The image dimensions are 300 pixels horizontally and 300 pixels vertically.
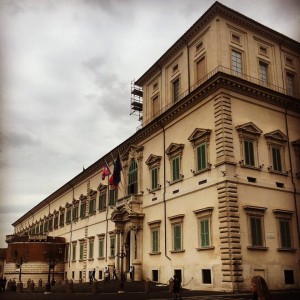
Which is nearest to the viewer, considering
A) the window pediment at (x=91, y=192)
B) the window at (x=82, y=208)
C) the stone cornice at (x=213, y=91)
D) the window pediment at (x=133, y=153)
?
the stone cornice at (x=213, y=91)

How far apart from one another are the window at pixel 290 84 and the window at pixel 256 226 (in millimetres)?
11587

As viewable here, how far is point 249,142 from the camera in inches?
1099

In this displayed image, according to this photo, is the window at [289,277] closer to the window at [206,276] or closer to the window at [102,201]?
the window at [206,276]

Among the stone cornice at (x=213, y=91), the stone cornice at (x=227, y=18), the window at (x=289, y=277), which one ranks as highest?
the stone cornice at (x=227, y=18)

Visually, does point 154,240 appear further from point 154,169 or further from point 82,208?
point 82,208

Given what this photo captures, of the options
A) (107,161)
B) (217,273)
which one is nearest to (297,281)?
(217,273)

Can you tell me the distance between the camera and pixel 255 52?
32062 mm

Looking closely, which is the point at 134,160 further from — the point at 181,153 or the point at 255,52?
the point at 255,52

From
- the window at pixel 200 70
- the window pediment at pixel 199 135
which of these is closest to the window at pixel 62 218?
the window pediment at pixel 199 135

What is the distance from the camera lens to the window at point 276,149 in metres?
28.7

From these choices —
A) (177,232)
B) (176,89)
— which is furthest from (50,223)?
(177,232)

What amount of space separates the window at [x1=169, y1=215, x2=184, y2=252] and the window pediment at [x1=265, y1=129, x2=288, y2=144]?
27.2ft

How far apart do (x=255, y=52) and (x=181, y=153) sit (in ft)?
32.2

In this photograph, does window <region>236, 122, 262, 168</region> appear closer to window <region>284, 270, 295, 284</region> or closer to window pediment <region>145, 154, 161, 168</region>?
window <region>284, 270, 295, 284</region>
